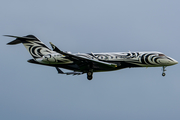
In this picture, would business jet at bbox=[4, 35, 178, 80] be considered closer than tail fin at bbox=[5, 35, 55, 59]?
Yes

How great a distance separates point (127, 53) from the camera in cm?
3497

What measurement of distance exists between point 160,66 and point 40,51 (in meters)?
16.5

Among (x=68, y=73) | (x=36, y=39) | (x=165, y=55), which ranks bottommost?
(x=68, y=73)

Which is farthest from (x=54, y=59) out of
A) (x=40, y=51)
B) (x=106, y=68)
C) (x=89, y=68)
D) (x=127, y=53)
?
(x=127, y=53)

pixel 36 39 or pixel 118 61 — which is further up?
pixel 36 39

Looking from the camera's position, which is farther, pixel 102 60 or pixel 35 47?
pixel 35 47

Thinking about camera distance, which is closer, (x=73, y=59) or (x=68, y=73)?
(x=73, y=59)

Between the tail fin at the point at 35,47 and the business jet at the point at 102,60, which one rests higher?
the tail fin at the point at 35,47

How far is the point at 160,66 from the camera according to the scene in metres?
35.7

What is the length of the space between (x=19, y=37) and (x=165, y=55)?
64.5 feet

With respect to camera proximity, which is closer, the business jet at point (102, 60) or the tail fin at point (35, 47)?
the business jet at point (102, 60)

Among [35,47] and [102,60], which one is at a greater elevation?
[35,47]

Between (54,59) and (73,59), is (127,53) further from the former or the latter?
(54,59)

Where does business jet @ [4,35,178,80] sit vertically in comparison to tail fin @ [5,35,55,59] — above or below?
below
